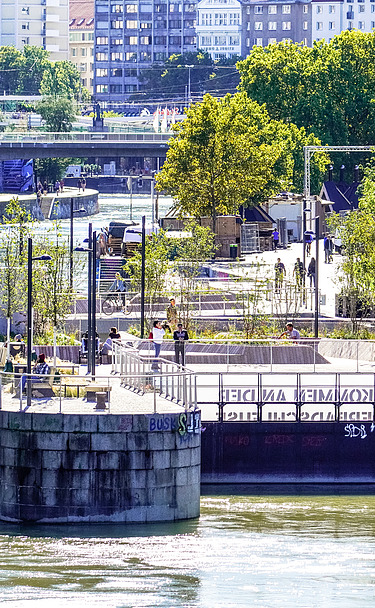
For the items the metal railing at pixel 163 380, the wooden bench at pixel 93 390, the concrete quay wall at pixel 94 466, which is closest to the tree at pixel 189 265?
the metal railing at pixel 163 380

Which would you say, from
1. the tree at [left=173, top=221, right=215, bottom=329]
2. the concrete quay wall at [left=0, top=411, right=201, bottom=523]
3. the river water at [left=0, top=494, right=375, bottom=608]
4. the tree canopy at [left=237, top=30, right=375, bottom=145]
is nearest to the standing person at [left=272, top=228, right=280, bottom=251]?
the tree at [left=173, top=221, right=215, bottom=329]

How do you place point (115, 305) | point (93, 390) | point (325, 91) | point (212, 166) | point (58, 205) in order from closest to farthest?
1. point (93, 390)
2. point (115, 305)
3. point (212, 166)
4. point (325, 91)
5. point (58, 205)

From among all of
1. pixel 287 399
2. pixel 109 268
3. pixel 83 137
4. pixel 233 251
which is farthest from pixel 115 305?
pixel 83 137

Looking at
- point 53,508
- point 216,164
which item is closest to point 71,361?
point 53,508

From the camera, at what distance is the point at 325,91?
120 metres

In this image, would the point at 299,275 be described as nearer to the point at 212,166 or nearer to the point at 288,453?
the point at 288,453

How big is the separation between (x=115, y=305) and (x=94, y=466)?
87.6ft

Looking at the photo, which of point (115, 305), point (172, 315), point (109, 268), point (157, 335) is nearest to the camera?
point (157, 335)

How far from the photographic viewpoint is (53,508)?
32.8 metres

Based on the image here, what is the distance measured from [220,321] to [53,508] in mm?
22641

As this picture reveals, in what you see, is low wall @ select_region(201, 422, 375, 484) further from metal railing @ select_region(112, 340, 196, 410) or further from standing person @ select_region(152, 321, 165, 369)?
standing person @ select_region(152, 321, 165, 369)

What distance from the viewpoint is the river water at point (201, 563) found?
2934 centimetres

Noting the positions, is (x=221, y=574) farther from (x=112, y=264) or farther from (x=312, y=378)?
(x=112, y=264)

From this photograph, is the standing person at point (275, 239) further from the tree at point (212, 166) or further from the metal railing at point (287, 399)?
the metal railing at point (287, 399)
